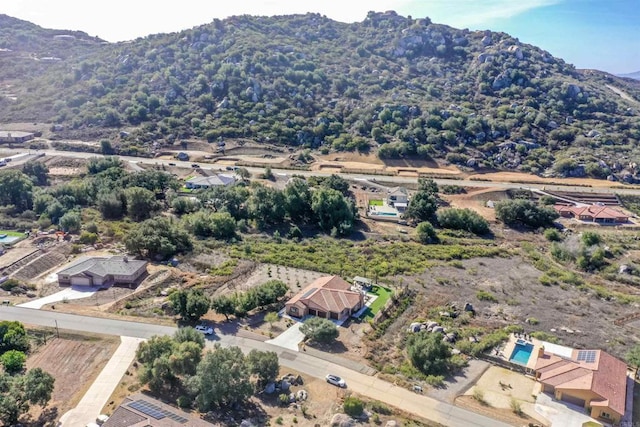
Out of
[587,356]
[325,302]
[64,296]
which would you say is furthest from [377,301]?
[64,296]

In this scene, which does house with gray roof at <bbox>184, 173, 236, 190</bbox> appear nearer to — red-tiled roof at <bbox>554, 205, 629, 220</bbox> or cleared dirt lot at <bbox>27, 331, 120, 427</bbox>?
cleared dirt lot at <bbox>27, 331, 120, 427</bbox>

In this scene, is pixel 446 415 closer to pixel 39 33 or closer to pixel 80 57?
pixel 80 57

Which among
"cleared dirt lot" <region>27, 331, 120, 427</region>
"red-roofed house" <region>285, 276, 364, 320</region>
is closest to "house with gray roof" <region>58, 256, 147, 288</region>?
"cleared dirt lot" <region>27, 331, 120, 427</region>

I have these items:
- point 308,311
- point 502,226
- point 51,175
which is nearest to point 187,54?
point 51,175

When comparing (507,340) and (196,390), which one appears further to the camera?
(507,340)

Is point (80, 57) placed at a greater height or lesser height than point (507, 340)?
greater

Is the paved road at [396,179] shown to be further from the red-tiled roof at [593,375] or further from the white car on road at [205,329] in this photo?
the red-tiled roof at [593,375]

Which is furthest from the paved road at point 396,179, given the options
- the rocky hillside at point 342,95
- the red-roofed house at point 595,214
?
the red-roofed house at point 595,214
